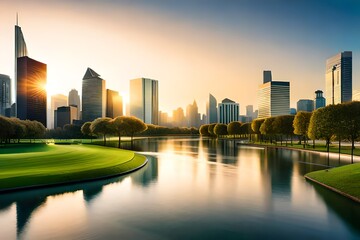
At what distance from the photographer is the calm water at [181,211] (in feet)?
59.1

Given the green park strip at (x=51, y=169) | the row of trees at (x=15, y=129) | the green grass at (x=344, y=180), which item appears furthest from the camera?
the row of trees at (x=15, y=129)

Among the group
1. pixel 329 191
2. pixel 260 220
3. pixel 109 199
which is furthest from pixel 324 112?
pixel 109 199

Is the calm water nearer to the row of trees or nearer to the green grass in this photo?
the green grass

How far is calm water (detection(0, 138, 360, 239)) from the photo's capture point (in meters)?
18.0

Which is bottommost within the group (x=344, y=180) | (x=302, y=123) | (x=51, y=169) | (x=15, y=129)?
(x=51, y=169)

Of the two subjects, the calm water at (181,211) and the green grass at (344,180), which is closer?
the calm water at (181,211)

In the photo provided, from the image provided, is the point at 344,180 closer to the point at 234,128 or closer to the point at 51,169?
the point at 51,169

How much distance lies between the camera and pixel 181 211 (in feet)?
74.5

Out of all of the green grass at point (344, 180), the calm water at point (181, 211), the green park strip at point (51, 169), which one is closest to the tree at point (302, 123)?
the green grass at point (344, 180)

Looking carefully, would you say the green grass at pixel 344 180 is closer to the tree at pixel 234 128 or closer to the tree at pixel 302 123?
the tree at pixel 302 123

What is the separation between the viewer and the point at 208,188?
31109 mm

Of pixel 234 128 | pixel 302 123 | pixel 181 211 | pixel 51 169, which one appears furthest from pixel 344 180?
pixel 234 128

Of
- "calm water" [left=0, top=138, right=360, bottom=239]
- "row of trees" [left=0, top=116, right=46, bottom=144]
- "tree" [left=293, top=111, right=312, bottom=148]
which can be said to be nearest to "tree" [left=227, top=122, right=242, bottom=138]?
"tree" [left=293, top=111, right=312, bottom=148]

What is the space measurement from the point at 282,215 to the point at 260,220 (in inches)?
103
